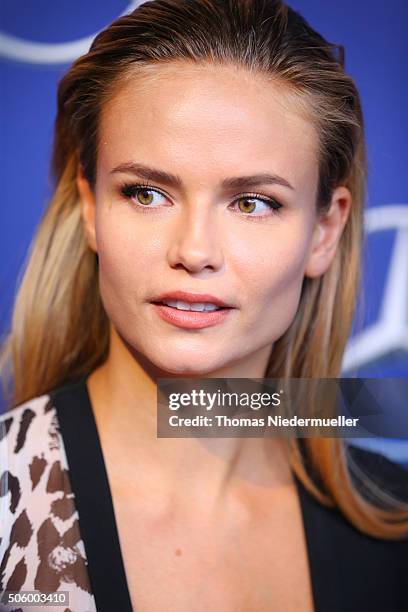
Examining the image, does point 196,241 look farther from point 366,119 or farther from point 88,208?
point 366,119

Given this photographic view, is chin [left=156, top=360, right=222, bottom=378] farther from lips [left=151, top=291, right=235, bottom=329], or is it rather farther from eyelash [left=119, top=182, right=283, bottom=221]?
eyelash [left=119, top=182, right=283, bottom=221]

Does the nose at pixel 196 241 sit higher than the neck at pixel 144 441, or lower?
higher

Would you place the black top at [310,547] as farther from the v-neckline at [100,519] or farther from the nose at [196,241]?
the nose at [196,241]

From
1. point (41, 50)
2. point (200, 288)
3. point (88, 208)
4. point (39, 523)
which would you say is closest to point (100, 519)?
point (39, 523)

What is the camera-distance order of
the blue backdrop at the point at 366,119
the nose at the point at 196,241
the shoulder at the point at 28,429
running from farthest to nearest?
1. the blue backdrop at the point at 366,119
2. the shoulder at the point at 28,429
3. the nose at the point at 196,241

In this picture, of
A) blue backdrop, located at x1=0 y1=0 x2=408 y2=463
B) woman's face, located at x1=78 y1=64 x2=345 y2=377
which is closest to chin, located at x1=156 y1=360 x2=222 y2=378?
woman's face, located at x1=78 y1=64 x2=345 y2=377

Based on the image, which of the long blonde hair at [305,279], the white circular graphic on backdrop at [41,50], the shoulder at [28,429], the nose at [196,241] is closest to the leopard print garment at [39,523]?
the shoulder at [28,429]

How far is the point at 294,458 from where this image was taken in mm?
1271

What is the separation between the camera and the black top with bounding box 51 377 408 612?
3.42ft

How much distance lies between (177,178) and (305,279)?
1.11ft

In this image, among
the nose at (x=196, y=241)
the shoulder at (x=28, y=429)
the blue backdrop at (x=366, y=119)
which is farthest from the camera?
the blue backdrop at (x=366, y=119)

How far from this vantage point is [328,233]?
1.19 meters

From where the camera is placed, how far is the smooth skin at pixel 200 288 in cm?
100

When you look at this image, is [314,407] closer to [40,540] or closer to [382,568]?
[382,568]
